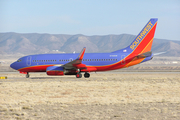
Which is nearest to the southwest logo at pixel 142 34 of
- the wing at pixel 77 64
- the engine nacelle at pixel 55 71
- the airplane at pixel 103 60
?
the airplane at pixel 103 60

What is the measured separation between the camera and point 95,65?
120 feet

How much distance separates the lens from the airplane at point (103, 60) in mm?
35688

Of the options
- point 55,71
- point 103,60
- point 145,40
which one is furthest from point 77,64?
point 145,40

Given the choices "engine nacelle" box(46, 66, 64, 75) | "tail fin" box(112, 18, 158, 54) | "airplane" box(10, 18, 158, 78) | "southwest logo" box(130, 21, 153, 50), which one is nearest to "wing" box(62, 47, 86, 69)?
"airplane" box(10, 18, 158, 78)

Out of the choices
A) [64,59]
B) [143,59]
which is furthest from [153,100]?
[64,59]

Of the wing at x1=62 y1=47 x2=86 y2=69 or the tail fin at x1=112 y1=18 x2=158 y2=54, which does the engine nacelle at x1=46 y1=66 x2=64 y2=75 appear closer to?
the wing at x1=62 y1=47 x2=86 y2=69

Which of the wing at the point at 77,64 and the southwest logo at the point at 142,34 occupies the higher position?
the southwest logo at the point at 142,34

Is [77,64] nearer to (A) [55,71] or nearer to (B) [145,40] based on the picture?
(A) [55,71]

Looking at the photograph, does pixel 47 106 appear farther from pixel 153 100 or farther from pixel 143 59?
pixel 143 59

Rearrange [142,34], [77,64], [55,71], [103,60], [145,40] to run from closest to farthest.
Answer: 1. [55,71]
2. [77,64]
3. [103,60]
4. [145,40]
5. [142,34]

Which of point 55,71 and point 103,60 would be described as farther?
point 103,60

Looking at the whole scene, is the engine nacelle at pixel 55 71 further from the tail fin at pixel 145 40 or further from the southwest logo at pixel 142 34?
the southwest logo at pixel 142 34

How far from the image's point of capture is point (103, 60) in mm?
36594

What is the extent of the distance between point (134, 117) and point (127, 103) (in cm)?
405
